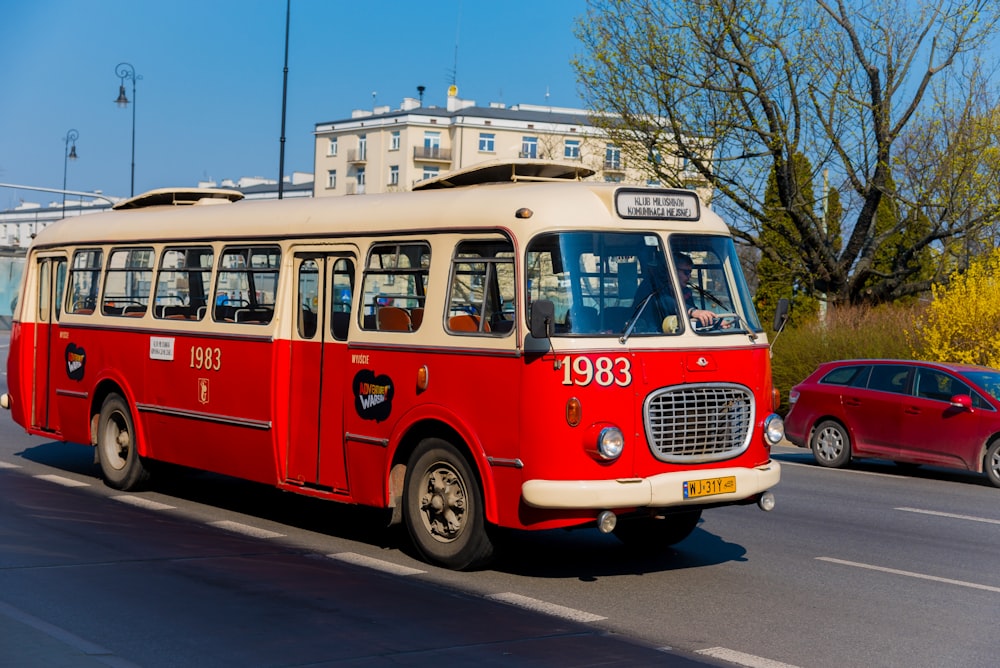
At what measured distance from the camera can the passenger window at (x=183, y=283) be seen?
12406 millimetres

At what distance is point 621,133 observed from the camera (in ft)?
104

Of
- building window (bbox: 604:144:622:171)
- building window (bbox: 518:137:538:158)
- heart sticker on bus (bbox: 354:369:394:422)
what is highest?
building window (bbox: 518:137:538:158)

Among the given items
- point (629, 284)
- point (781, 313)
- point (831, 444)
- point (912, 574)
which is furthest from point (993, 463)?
point (629, 284)

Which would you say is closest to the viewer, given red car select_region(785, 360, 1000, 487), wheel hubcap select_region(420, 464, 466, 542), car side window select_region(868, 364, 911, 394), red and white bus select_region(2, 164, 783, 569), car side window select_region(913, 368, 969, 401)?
red and white bus select_region(2, 164, 783, 569)

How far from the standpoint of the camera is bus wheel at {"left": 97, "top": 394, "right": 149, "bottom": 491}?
13305mm

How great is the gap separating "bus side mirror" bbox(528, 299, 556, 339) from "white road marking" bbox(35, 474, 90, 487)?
6863 millimetres

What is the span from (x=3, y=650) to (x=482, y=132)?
107 metres

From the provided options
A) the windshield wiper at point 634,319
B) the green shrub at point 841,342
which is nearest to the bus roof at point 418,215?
the windshield wiper at point 634,319

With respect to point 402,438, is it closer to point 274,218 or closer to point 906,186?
point 274,218

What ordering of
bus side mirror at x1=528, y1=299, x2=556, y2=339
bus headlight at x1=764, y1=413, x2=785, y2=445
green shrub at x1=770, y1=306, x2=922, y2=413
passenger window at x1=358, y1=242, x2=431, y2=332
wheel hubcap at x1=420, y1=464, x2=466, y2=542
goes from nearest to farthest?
bus side mirror at x1=528, y1=299, x2=556, y2=339
wheel hubcap at x1=420, y1=464, x2=466, y2=542
bus headlight at x1=764, y1=413, x2=785, y2=445
passenger window at x1=358, y1=242, x2=431, y2=332
green shrub at x1=770, y1=306, x2=922, y2=413

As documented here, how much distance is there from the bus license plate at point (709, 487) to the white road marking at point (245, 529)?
364 centimetres

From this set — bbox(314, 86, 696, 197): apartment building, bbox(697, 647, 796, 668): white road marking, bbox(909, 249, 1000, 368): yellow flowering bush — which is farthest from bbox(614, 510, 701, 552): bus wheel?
bbox(314, 86, 696, 197): apartment building

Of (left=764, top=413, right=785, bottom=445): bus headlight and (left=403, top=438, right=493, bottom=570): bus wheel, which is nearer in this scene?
(left=403, top=438, right=493, bottom=570): bus wheel

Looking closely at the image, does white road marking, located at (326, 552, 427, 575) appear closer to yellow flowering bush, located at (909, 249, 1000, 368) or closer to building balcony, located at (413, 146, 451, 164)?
yellow flowering bush, located at (909, 249, 1000, 368)
